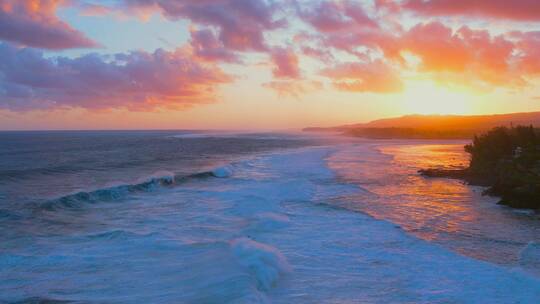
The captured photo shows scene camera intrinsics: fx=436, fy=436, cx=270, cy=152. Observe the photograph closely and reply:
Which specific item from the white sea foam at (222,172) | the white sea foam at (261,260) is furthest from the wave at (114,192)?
the white sea foam at (261,260)

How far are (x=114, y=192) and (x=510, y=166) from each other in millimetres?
24698

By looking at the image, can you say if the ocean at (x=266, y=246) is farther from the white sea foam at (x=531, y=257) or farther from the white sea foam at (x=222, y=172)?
the white sea foam at (x=222, y=172)

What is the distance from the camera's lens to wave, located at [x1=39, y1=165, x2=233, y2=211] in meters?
22.7

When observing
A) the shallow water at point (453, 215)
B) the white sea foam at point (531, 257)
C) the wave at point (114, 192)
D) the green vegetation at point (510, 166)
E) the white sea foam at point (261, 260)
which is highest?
the green vegetation at point (510, 166)

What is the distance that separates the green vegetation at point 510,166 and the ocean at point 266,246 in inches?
45.7

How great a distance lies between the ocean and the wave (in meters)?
0.19

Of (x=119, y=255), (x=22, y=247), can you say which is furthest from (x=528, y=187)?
(x=22, y=247)

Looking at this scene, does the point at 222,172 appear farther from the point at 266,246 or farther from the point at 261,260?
the point at 261,260

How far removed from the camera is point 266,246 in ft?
46.4

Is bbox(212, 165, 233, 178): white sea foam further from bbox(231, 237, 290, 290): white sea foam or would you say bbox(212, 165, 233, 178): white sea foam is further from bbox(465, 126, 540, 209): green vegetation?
bbox(231, 237, 290, 290): white sea foam

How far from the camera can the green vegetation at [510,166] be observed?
2170 centimetres

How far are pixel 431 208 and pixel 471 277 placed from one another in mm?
10279

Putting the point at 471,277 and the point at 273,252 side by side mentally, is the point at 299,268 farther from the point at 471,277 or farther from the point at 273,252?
the point at 471,277

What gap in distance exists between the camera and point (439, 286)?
10797 mm
